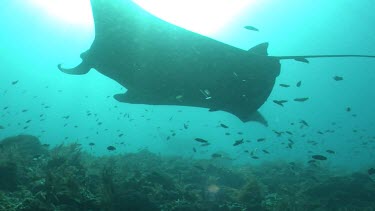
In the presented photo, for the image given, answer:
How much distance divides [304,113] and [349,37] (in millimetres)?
58428

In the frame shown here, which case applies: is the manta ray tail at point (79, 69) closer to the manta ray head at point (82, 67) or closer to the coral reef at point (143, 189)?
the manta ray head at point (82, 67)

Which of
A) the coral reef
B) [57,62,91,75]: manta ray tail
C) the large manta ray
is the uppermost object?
the large manta ray

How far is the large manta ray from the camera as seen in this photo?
591cm

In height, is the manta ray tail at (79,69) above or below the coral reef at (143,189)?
above

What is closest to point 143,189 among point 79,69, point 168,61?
point 79,69

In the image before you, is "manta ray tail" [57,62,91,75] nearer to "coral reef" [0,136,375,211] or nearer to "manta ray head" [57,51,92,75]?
"manta ray head" [57,51,92,75]

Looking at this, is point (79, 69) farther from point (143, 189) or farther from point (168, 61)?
point (143, 189)

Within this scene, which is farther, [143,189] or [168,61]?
[143,189]

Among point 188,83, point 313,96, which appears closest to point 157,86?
point 188,83

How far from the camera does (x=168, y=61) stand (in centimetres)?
606

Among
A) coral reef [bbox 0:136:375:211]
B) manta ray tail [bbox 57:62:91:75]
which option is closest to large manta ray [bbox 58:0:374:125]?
manta ray tail [bbox 57:62:91:75]

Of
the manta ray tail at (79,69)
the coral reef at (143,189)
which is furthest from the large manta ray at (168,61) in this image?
the coral reef at (143,189)

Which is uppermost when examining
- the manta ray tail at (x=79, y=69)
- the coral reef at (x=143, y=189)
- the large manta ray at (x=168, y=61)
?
the large manta ray at (x=168, y=61)

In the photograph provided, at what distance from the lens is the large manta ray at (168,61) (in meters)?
5.91
